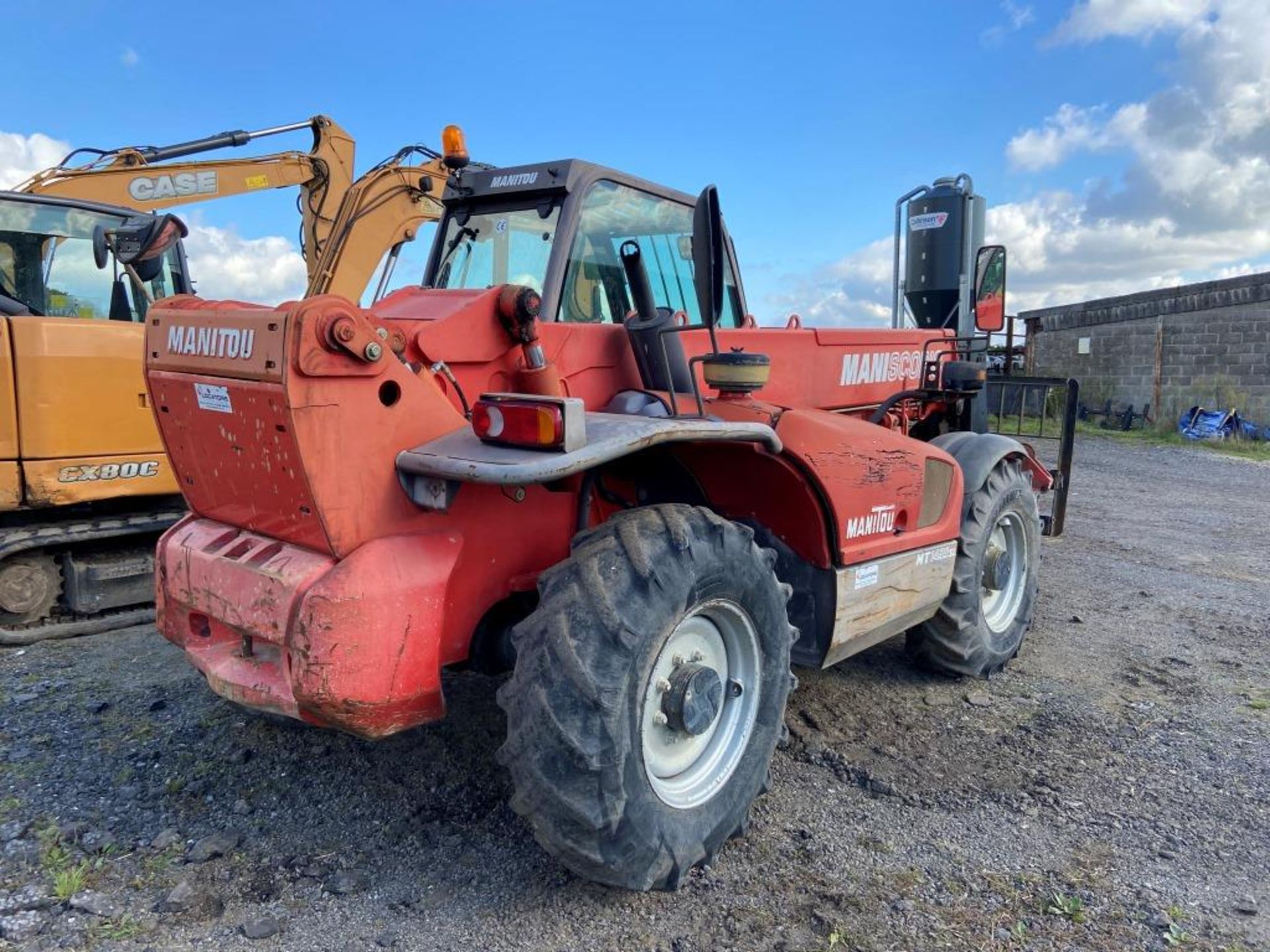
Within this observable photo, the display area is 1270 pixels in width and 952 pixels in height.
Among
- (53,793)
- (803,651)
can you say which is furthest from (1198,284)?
(53,793)

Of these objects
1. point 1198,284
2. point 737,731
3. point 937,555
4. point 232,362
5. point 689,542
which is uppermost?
point 1198,284

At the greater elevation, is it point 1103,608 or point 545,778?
point 545,778

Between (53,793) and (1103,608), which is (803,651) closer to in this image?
(53,793)

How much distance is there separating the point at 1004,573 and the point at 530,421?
336cm

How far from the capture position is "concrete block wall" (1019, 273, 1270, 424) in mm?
15961

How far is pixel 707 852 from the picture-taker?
9.32 feet

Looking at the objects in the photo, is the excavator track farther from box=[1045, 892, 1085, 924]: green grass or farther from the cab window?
box=[1045, 892, 1085, 924]: green grass

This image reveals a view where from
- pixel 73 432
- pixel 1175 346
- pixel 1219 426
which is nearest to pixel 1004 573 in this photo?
pixel 73 432

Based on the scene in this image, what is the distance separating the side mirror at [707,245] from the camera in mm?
2709

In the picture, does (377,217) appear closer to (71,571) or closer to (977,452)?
(71,571)

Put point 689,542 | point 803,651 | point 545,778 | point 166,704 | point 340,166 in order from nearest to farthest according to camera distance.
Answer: point 545,778
point 689,542
point 803,651
point 166,704
point 340,166

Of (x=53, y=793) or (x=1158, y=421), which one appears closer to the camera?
(x=53, y=793)

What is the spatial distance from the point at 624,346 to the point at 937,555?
179cm

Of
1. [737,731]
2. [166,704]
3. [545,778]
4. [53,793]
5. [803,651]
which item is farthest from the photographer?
[166,704]
